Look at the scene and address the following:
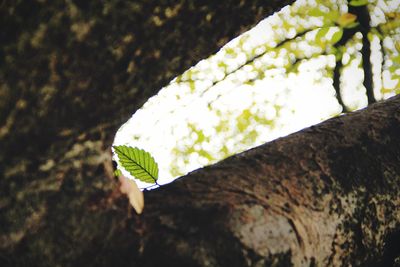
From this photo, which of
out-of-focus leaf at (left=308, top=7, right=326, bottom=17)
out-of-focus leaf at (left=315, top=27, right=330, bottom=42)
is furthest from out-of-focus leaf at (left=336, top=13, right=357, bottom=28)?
out-of-focus leaf at (left=315, top=27, right=330, bottom=42)

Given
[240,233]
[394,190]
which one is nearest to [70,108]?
[240,233]

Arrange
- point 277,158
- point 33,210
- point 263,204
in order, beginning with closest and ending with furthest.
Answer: point 33,210 → point 263,204 → point 277,158

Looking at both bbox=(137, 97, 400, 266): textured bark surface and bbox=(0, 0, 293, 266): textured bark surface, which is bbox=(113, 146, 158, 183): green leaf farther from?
bbox=(0, 0, 293, 266): textured bark surface

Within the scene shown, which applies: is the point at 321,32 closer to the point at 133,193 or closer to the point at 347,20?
the point at 347,20

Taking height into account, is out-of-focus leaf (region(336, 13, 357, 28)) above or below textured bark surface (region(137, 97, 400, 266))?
above

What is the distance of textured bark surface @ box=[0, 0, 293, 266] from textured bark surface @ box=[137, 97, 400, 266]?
0.35 ft

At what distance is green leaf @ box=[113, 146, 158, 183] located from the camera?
3.67 feet

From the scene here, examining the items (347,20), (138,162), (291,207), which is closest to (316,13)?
(347,20)

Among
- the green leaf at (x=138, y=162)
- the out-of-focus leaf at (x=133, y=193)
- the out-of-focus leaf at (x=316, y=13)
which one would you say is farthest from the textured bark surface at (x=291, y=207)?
the out-of-focus leaf at (x=316, y=13)

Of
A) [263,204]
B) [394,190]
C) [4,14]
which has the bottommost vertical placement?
[394,190]

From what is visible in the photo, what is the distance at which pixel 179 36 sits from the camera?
649 millimetres

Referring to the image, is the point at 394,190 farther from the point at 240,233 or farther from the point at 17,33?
the point at 17,33

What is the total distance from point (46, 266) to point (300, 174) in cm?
59

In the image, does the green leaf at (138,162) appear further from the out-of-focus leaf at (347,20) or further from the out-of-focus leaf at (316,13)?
the out-of-focus leaf at (316,13)
